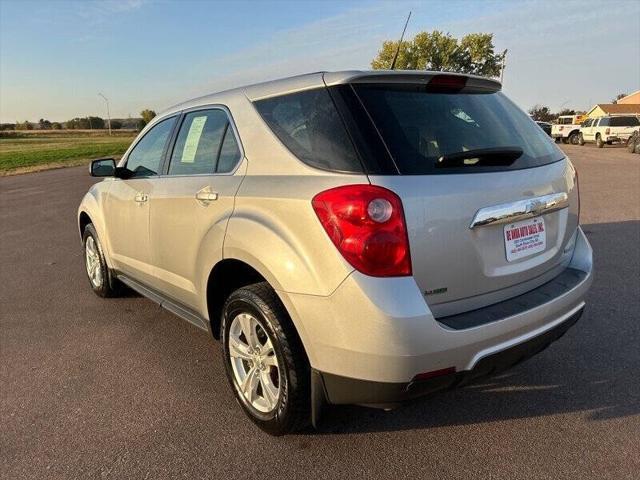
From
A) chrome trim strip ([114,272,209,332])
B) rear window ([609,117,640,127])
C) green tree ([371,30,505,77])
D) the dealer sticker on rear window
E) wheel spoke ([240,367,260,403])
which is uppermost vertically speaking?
green tree ([371,30,505,77])

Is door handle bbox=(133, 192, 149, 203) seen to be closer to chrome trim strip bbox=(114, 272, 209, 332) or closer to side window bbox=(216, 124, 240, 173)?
chrome trim strip bbox=(114, 272, 209, 332)

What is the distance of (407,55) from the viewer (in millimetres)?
51625

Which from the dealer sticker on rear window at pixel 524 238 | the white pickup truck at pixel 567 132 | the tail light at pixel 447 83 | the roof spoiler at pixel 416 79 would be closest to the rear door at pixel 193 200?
the roof spoiler at pixel 416 79

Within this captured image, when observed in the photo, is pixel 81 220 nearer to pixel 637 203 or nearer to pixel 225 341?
pixel 225 341

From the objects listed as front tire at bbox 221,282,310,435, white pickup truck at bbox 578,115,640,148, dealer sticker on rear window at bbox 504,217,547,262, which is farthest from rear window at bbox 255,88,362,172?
white pickup truck at bbox 578,115,640,148

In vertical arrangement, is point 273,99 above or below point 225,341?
above

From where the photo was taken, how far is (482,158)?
238cm

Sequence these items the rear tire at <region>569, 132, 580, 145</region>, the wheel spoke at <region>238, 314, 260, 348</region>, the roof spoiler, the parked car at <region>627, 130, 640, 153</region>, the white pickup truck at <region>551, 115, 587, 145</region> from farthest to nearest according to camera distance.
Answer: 1. the white pickup truck at <region>551, 115, 587, 145</region>
2. the rear tire at <region>569, 132, 580, 145</region>
3. the parked car at <region>627, 130, 640, 153</region>
4. the wheel spoke at <region>238, 314, 260, 348</region>
5. the roof spoiler

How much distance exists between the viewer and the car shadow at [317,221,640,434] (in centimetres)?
275

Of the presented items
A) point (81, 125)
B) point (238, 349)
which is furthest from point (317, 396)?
point (81, 125)

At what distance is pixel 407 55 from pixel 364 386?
53.8 metres

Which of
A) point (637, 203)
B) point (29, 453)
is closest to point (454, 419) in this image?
point (29, 453)

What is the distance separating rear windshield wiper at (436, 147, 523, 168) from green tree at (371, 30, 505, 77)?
51.4m

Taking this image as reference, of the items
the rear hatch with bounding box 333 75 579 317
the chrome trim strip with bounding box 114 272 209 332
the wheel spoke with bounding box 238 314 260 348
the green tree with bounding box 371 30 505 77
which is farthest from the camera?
the green tree with bounding box 371 30 505 77
